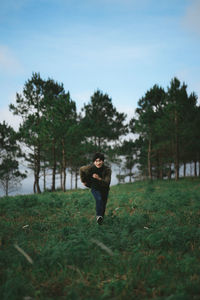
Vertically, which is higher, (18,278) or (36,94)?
(36,94)

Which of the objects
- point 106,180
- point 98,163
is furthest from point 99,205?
point 98,163

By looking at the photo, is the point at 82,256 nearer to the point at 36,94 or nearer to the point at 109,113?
the point at 36,94

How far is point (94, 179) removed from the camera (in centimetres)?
607

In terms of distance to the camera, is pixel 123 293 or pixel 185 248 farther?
pixel 185 248

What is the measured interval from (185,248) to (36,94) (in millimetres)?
24943

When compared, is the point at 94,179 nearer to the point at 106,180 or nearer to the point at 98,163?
the point at 106,180

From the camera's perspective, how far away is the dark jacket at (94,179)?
6.02 m

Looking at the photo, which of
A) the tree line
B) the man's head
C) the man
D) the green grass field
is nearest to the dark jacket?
the man

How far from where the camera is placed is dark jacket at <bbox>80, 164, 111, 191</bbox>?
19.7 ft

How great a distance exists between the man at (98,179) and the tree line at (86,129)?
15665 millimetres

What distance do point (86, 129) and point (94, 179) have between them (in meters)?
20.0

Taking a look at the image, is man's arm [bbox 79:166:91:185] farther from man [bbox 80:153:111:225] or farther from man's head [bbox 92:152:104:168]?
man's head [bbox 92:152:104:168]

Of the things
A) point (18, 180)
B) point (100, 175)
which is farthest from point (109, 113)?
point (100, 175)

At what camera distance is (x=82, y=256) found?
3295 millimetres
